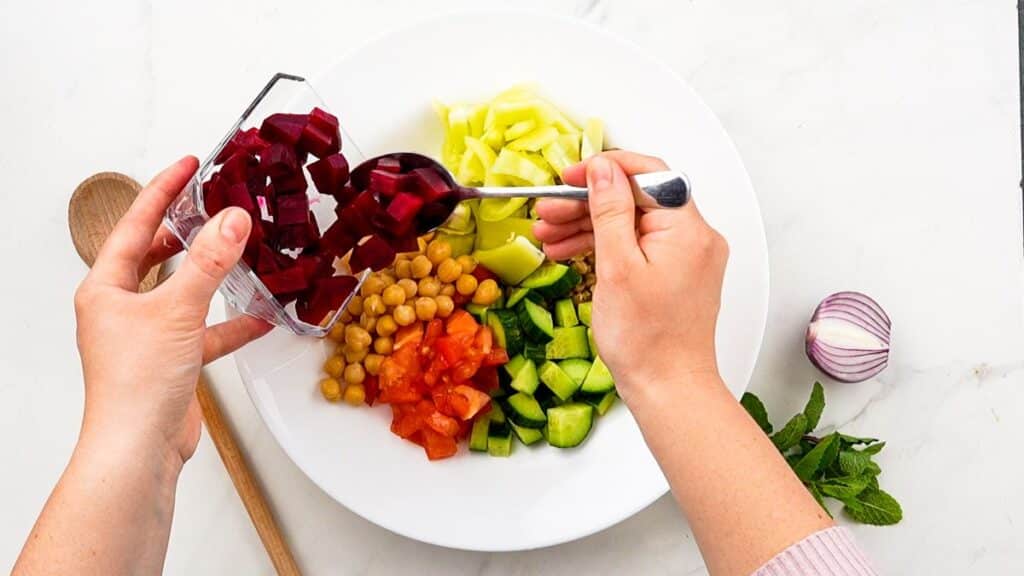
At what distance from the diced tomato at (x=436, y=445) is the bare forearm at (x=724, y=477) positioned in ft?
2.17

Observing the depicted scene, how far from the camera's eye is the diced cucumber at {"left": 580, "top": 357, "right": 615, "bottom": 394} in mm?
2147

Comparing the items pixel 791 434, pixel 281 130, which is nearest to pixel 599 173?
pixel 281 130

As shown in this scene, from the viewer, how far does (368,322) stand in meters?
2.25

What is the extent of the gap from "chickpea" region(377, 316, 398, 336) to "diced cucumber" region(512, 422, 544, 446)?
1.24 feet

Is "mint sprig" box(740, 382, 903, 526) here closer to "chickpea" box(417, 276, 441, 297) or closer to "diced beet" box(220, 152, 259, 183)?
"chickpea" box(417, 276, 441, 297)

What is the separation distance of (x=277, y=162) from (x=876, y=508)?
1.69 m

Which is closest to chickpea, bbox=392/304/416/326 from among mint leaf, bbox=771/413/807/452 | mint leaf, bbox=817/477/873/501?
mint leaf, bbox=771/413/807/452

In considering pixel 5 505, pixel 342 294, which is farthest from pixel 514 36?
pixel 5 505

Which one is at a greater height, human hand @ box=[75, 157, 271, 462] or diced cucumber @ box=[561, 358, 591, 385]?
human hand @ box=[75, 157, 271, 462]

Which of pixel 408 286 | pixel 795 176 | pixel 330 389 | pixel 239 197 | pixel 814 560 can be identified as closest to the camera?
pixel 814 560

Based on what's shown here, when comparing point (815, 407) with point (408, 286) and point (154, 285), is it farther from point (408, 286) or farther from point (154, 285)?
point (154, 285)

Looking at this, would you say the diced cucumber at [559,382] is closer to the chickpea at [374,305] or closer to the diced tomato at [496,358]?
the diced tomato at [496,358]

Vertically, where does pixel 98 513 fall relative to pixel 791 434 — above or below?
above

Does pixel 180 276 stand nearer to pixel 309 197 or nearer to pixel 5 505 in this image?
pixel 309 197
